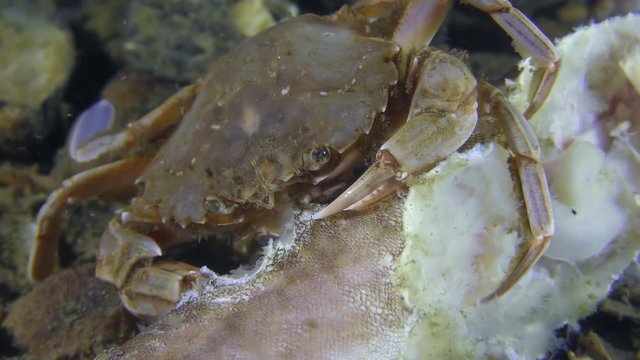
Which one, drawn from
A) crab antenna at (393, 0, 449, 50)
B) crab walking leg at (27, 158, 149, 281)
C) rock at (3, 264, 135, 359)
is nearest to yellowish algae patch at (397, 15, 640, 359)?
crab antenna at (393, 0, 449, 50)

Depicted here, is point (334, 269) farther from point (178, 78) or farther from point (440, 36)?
point (178, 78)

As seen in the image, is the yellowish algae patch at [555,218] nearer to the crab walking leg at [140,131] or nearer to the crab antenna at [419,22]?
the crab antenna at [419,22]

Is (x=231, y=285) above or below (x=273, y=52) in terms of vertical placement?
below

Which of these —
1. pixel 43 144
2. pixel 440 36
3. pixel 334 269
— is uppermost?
pixel 334 269

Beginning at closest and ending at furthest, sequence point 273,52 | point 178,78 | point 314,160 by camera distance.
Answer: point 314,160 → point 273,52 → point 178,78

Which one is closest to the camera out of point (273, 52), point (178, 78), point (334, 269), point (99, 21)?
point (334, 269)

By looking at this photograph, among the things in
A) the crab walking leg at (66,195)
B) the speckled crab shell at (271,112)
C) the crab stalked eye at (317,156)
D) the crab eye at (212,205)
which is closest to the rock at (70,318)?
the crab walking leg at (66,195)

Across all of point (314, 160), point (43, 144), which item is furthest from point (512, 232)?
point (43, 144)
